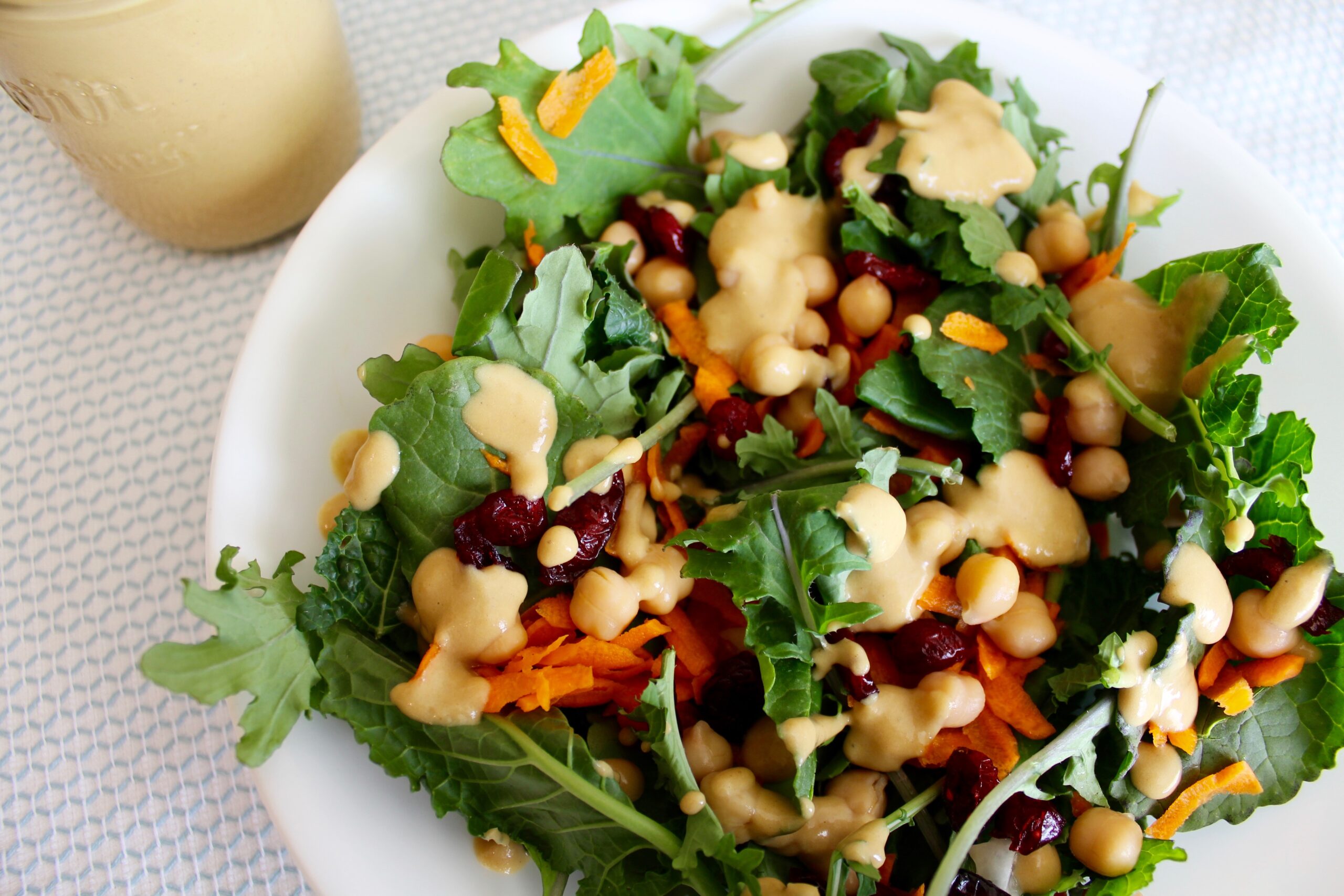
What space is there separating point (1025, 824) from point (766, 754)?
28 centimetres

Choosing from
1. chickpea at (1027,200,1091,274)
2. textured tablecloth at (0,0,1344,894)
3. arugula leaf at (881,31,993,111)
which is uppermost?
arugula leaf at (881,31,993,111)

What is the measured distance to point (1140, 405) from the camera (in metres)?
1.19

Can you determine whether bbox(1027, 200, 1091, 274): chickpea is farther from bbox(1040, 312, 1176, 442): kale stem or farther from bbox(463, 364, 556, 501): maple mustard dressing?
bbox(463, 364, 556, 501): maple mustard dressing

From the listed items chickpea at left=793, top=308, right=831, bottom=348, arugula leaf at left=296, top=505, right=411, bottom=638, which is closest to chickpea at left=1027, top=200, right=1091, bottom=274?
chickpea at left=793, top=308, right=831, bottom=348

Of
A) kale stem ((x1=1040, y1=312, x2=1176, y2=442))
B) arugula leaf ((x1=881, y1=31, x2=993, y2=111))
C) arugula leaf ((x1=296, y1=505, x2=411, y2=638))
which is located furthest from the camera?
arugula leaf ((x1=881, y1=31, x2=993, y2=111))

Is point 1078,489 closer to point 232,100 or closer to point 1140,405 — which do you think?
point 1140,405

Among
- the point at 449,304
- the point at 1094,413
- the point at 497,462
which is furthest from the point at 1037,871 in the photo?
the point at 449,304

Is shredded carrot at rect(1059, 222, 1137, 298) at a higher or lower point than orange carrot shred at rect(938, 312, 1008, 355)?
higher

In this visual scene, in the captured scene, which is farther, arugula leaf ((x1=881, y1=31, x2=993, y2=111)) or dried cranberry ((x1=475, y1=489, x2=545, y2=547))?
arugula leaf ((x1=881, y1=31, x2=993, y2=111))

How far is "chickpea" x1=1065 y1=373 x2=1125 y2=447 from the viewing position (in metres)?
1.22

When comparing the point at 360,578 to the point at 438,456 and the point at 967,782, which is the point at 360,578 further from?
the point at 967,782

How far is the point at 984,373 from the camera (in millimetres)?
1247

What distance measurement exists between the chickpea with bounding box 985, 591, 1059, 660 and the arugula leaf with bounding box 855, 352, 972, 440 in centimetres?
23

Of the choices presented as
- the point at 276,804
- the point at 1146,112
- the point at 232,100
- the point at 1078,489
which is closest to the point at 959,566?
the point at 1078,489
